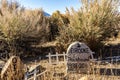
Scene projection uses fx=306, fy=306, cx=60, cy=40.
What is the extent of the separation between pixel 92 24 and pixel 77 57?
9.61ft

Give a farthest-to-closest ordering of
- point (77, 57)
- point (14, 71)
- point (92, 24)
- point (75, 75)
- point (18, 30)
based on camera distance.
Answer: point (18, 30)
point (92, 24)
point (77, 57)
point (75, 75)
point (14, 71)

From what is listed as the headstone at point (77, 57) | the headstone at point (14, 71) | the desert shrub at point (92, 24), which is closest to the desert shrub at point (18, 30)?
the desert shrub at point (92, 24)

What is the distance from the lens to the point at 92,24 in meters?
13.2

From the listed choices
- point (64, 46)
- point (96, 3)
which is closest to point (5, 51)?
point (64, 46)

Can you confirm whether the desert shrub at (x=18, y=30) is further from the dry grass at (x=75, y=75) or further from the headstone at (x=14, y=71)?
the headstone at (x=14, y=71)

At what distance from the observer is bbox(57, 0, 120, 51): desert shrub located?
43.3ft

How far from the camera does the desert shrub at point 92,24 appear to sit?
13.2 metres

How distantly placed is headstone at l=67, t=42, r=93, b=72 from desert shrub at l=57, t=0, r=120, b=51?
237 cm

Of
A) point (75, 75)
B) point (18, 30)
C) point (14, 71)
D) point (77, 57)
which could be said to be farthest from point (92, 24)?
point (14, 71)

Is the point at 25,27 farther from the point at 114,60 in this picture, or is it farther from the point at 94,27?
the point at 114,60

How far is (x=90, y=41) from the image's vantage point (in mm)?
13297

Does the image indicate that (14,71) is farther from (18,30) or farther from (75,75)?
(18,30)

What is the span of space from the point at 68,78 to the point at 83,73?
1.05m

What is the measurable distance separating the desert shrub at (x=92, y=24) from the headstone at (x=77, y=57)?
2367mm
